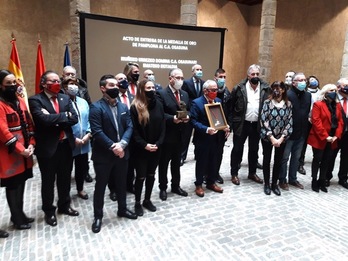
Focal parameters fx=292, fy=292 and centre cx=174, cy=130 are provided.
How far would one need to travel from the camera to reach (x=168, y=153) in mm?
3932

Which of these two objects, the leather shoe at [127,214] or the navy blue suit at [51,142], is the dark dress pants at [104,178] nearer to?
the leather shoe at [127,214]

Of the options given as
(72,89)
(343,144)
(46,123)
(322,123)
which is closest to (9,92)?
(46,123)

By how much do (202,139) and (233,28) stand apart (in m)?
10.2

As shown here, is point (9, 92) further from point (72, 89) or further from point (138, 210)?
point (138, 210)

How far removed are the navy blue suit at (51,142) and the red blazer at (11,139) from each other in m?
0.11

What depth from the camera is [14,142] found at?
291cm

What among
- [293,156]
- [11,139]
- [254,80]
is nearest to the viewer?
[11,139]

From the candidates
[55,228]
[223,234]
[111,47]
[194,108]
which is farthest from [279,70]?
[55,228]

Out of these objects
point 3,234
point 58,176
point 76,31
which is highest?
point 76,31

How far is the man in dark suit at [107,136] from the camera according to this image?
311 cm

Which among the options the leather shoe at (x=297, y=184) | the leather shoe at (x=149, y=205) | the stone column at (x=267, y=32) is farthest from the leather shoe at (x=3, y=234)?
the stone column at (x=267, y=32)

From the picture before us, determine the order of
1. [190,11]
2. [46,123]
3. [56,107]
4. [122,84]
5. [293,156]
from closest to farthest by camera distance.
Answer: [46,123]
[56,107]
[122,84]
[293,156]
[190,11]

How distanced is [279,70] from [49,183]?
11.2 meters

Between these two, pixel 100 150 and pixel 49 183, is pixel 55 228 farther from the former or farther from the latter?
pixel 100 150
